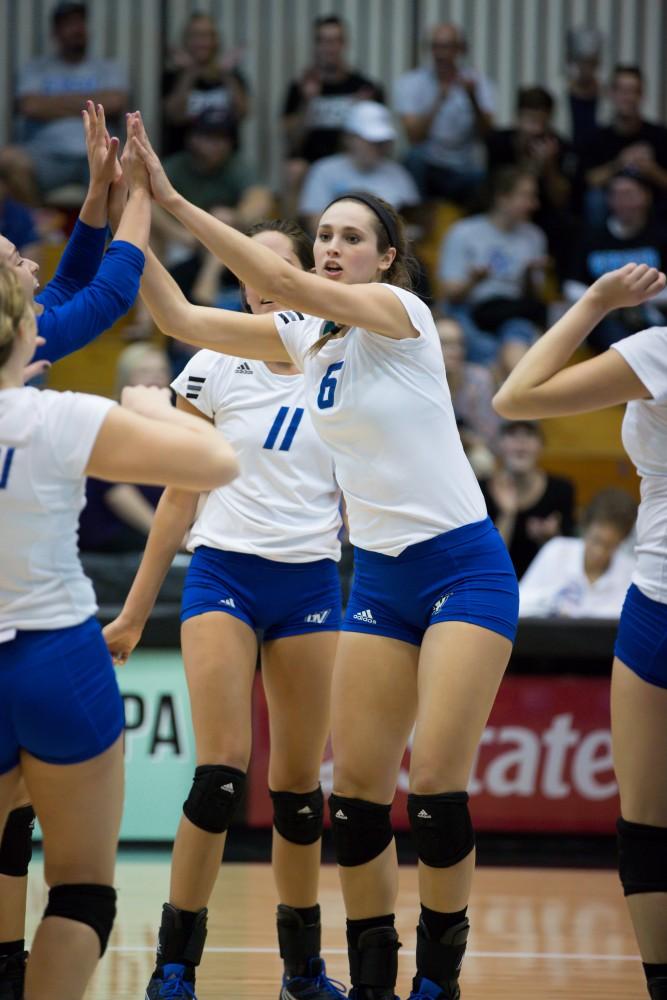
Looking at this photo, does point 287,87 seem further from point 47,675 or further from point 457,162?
point 47,675

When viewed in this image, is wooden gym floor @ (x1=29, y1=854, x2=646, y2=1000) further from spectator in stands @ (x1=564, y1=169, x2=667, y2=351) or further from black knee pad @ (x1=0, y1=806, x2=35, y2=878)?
spectator in stands @ (x1=564, y1=169, x2=667, y2=351)

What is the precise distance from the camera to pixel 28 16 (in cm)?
1183

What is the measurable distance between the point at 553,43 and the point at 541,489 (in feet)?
17.8

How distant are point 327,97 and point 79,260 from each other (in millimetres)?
7289

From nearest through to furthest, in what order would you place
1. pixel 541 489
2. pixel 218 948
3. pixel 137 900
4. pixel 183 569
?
pixel 218 948 < pixel 137 900 < pixel 183 569 < pixel 541 489

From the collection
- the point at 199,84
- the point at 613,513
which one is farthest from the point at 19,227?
the point at 613,513

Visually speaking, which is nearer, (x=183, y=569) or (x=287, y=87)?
(x=183, y=569)

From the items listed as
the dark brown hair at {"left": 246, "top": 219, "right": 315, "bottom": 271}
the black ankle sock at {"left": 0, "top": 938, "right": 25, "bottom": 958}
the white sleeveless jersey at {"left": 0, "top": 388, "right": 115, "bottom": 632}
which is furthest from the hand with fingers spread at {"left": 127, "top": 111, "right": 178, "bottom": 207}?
the black ankle sock at {"left": 0, "top": 938, "right": 25, "bottom": 958}

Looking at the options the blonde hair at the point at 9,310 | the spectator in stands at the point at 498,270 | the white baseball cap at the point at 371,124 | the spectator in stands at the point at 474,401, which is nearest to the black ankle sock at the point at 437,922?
the blonde hair at the point at 9,310

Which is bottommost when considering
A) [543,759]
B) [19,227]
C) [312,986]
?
[543,759]

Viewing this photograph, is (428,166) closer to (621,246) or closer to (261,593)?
(621,246)

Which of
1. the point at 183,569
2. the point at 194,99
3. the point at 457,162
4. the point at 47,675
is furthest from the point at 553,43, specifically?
the point at 47,675

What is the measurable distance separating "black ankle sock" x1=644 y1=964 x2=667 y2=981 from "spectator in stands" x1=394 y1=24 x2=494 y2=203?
8.15m

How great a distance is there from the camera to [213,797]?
4277 millimetres
